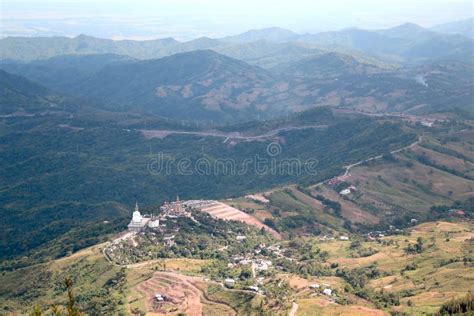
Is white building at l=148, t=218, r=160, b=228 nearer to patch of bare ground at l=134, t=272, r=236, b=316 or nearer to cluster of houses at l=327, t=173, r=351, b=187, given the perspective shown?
patch of bare ground at l=134, t=272, r=236, b=316

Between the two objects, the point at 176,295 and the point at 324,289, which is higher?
the point at 176,295

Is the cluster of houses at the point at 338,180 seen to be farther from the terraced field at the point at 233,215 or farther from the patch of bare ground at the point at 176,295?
the patch of bare ground at the point at 176,295

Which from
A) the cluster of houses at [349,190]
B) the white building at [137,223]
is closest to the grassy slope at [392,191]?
the cluster of houses at [349,190]

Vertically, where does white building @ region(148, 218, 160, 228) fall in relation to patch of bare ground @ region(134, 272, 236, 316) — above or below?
above

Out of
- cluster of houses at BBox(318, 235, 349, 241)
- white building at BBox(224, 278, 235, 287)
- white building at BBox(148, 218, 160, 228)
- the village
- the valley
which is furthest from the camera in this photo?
cluster of houses at BBox(318, 235, 349, 241)

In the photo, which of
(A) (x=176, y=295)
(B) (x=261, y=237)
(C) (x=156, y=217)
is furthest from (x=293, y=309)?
(C) (x=156, y=217)

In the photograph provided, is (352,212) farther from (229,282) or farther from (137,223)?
(229,282)

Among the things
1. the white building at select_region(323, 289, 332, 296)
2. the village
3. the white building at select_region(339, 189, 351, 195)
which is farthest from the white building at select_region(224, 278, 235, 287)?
the white building at select_region(339, 189, 351, 195)

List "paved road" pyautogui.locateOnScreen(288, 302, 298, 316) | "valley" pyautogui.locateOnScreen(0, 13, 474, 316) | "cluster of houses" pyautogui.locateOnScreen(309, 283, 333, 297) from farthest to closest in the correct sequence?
"cluster of houses" pyautogui.locateOnScreen(309, 283, 333, 297) < "valley" pyautogui.locateOnScreen(0, 13, 474, 316) < "paved road" pyautogui.locateOnScreen(288, 302, 298, 316)

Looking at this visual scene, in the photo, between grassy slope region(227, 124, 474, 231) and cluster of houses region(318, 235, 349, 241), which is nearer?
cluster of houses region(318, 235, 349, 241)

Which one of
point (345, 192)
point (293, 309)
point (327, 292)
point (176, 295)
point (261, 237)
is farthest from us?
point (345, 192)

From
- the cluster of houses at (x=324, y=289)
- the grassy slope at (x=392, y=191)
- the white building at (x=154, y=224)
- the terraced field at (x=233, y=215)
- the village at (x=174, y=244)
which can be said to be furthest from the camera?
the grassy slope at (x=392, y=191)

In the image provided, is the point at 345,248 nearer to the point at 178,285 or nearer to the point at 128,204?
the point at 178,285
